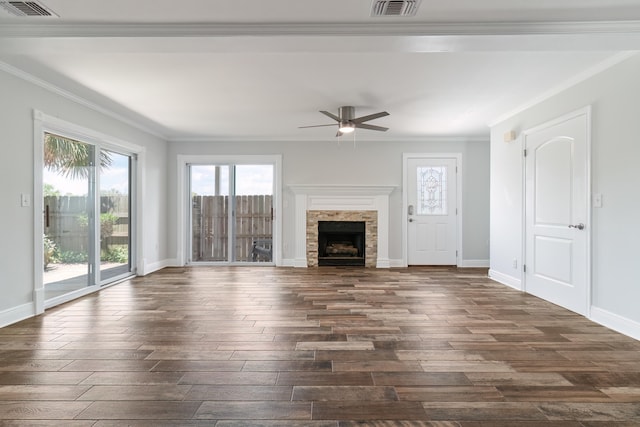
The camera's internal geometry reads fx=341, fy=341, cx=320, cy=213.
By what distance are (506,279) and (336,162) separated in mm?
3478

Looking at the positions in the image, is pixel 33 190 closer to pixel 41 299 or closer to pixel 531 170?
pixel 41 299

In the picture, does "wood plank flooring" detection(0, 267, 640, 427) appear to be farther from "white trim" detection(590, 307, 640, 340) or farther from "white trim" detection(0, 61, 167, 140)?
"white trim" detection(0, 61, 167, 140)

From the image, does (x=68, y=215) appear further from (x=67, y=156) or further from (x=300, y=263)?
(x=300, y=263)

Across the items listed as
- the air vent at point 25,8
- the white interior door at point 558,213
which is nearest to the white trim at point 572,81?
the white interior door at point 558,213

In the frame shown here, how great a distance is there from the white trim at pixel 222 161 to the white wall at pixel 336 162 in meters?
0.08

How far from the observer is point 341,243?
6.88m

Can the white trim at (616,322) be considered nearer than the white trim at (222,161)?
Yes

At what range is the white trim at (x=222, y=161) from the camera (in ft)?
21.5

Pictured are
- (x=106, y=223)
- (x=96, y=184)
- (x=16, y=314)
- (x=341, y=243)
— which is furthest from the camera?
(x=341, y=243)

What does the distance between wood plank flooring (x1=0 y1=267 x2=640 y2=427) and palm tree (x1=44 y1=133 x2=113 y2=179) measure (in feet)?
5.20

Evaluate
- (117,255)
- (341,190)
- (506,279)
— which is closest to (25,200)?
(117,255)

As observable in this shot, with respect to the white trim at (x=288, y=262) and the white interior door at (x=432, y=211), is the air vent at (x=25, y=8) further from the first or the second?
the white interior door at (x=432, y=211)

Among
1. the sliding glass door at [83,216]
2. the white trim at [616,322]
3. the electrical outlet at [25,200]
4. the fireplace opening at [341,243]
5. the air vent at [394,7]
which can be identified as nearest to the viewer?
the air vent at [394,7]

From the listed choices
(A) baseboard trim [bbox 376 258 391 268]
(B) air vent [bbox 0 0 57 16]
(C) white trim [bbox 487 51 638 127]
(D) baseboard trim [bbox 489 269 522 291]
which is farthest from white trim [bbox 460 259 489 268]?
(B) air vent [bbox 0 0 57 16]
